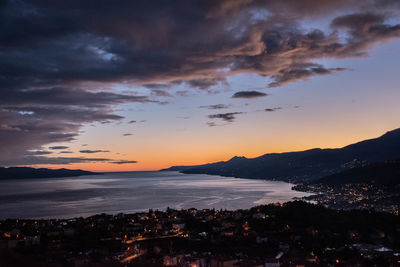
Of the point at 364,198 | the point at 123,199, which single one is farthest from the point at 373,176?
the point at 123,199

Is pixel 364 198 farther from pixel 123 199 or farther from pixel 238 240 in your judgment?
pixel 238 240

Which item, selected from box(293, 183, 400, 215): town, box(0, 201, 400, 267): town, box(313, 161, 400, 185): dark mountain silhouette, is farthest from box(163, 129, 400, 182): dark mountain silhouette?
box(0, 201, 400, 267): town

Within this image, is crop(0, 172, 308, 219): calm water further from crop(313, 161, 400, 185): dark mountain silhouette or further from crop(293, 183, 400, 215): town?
crop(313, 161, 400, 185): dark mountain silhouette

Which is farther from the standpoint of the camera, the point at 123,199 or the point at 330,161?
the point at 330,161

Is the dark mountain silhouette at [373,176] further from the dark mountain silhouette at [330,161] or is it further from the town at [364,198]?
the dark mountain silhouette at [330,161]

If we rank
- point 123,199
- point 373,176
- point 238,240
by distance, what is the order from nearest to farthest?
point 238,240, point 123,199, point 373,176

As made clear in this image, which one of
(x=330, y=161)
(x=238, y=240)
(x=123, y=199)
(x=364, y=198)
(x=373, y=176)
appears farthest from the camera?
(x=330, y=161)

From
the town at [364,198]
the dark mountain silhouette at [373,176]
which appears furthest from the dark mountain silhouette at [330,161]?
the town at [364,198]

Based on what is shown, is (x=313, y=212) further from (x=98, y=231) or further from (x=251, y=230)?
(x=98, y=231)
